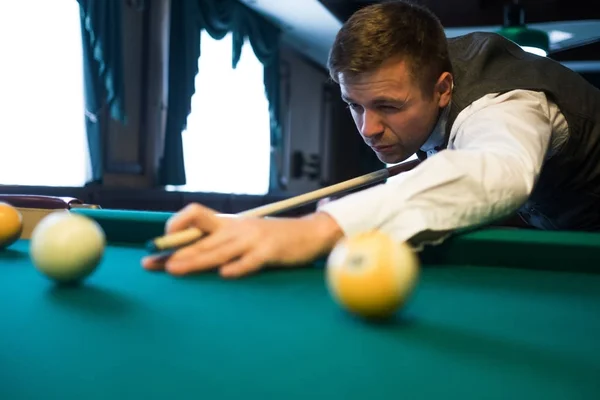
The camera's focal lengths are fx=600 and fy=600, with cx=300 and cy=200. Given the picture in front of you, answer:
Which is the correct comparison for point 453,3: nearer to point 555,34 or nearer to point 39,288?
point 555,34

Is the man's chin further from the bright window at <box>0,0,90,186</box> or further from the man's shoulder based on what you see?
the bright window at <box>0,0,90,186</box>

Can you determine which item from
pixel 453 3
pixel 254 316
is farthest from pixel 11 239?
pixel 453 3

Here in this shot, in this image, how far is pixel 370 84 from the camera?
1.68 meters

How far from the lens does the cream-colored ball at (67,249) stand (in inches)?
39.2

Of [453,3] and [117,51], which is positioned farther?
[453,3]

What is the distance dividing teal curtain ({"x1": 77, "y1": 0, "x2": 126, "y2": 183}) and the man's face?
2.48 m

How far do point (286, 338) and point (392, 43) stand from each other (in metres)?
1.14

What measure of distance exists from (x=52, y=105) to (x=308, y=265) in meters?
3.07

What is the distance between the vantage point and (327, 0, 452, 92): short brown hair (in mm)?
1649

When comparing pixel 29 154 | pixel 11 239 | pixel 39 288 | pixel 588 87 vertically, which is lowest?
pixel 29 154

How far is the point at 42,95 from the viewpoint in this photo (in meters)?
3.69

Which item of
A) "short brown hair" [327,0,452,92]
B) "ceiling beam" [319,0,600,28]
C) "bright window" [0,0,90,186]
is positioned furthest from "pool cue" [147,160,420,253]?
"ceiling beam" [319,0,600,28]

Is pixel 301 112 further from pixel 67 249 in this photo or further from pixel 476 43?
pixel 67 249

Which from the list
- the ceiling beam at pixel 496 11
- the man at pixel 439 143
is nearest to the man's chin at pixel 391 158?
the man at pixel 439 143
